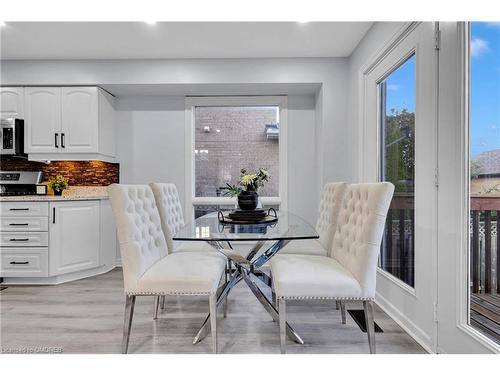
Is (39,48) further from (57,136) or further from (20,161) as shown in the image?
(20,161)

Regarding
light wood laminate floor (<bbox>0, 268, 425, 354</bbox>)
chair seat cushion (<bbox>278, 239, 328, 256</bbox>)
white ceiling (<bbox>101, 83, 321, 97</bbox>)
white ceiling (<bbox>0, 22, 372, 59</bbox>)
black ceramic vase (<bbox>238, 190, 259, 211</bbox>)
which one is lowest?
light wood laminate floor (<bbox>0, 268, 425, 354</bbox>)

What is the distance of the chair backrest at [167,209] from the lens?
2.53 meters

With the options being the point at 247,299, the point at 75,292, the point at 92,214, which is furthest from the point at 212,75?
the point at 75,292

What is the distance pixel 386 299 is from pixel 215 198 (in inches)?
91.4

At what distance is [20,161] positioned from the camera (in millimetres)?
3846

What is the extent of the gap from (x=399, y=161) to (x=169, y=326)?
222 cm

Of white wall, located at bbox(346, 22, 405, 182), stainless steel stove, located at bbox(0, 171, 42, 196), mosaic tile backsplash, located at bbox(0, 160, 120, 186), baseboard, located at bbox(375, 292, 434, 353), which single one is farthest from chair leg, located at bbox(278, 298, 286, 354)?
stainless steel stove, located at bbox(0, 171, 42, 196)

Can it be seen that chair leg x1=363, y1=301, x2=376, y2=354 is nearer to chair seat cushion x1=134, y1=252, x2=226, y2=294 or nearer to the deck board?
the deck board

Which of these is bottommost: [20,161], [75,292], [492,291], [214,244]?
[75,292]

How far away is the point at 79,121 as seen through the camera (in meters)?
3.54

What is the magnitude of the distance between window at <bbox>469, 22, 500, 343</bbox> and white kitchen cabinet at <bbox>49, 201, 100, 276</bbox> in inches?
140

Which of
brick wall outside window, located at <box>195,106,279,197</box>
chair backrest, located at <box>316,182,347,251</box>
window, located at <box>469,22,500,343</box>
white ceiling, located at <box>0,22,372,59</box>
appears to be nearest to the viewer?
window, located at <box>469,22,500,343</box>

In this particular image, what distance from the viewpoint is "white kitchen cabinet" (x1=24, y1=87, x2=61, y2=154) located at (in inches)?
139

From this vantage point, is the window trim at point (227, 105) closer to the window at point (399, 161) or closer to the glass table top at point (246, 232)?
the window at point (399, 161)
